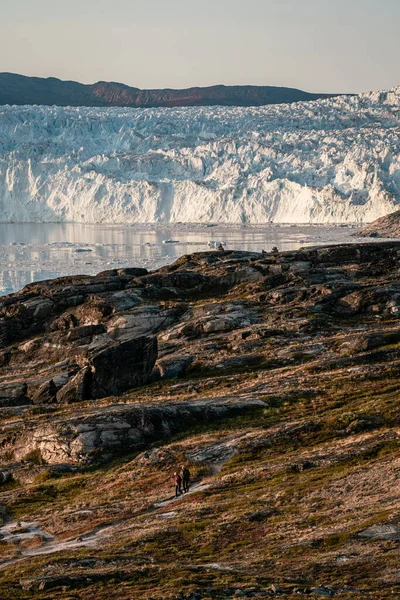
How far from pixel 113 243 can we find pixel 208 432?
12047 centimetres

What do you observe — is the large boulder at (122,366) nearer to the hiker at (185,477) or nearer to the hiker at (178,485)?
the hiker at (185,477)

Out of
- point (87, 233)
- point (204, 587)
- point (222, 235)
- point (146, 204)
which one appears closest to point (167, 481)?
point (204, 587)

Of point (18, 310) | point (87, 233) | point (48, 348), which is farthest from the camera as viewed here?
point (87, 233)

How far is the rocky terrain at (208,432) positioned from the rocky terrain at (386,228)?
8852 cm

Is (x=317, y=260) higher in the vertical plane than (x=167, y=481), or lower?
higher

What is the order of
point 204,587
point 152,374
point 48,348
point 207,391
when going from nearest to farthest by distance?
point 204,587
point 207,391
point 152,374
point 48,348

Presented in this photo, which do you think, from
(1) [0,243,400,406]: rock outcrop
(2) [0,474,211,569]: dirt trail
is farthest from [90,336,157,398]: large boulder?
(2) [0,474,211,569]: dirt trail

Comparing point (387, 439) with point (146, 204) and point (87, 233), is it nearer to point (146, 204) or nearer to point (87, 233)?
point (87, 233)

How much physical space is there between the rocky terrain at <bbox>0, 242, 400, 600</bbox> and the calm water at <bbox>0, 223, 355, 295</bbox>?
37.3m

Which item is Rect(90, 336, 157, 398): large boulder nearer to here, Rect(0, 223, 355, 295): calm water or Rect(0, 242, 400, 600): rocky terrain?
Rect(0, 242, 400, 600): rocky terrain

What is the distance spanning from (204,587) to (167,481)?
10.9 meters

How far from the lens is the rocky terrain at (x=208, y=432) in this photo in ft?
57.3

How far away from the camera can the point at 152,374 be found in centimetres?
4288

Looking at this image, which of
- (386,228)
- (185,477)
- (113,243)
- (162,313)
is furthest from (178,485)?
(386,228)
